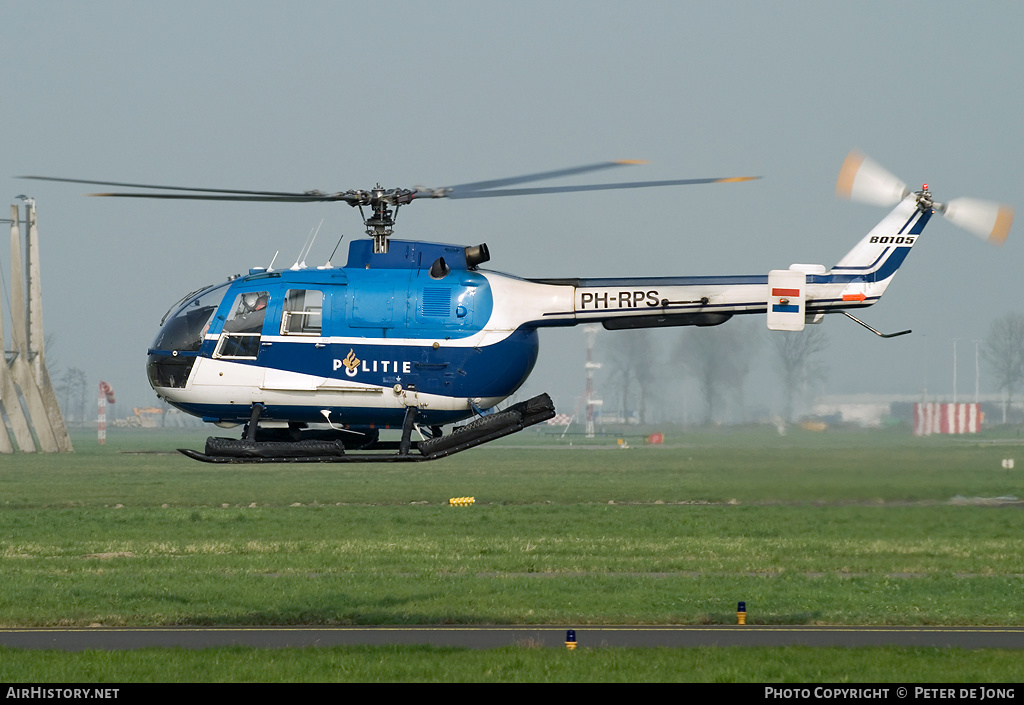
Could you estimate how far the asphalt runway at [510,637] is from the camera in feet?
72.9

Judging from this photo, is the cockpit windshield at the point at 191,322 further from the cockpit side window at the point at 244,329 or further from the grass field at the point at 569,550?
the grass field at the point at 569,550

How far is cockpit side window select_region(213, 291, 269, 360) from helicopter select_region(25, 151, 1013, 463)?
2cm

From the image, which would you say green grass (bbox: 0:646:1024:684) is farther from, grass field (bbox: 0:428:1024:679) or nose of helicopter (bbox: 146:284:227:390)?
nose of helicopter (bbox: 146:284:227:390)

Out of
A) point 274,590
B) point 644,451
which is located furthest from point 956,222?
point 644,451

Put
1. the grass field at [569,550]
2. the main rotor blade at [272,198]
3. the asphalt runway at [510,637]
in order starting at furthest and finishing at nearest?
the grass field at [569,550] → the asphalt runway at [510,637] → the main rotor blade at [272,198]

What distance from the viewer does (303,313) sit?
58.2 feet

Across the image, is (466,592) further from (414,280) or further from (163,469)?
(163,469)

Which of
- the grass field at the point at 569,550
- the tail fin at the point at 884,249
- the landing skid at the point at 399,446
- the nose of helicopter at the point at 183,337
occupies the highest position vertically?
the tail fin at the point at 884,249

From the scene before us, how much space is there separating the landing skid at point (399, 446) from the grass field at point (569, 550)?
4.76 m

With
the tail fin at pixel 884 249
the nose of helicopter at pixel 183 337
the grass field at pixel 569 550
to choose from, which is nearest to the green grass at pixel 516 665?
the grass field at pixel 569 550

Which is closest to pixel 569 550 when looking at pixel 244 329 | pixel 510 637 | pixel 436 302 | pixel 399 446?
pixel 510 637

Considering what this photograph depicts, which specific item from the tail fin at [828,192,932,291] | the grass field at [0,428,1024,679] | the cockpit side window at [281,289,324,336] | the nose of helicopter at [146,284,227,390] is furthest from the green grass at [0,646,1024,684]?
the tail fin at [828,192,932,291]

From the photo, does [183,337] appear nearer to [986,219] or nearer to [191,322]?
[191,322]

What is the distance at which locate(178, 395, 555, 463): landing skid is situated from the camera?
56.0ft
